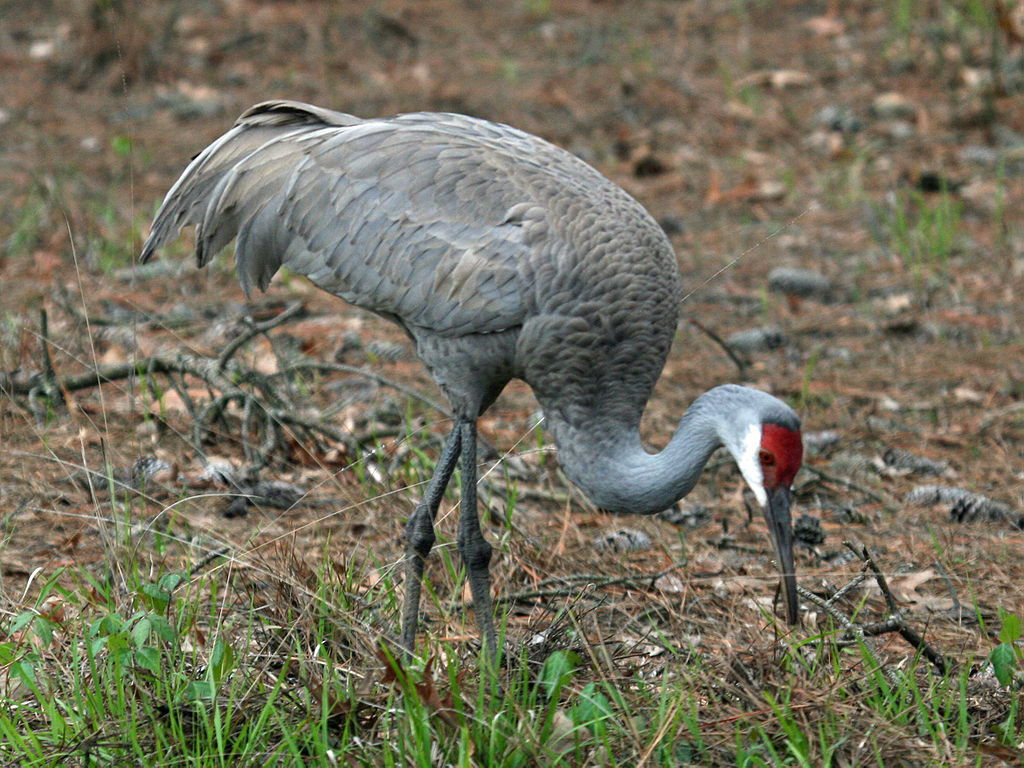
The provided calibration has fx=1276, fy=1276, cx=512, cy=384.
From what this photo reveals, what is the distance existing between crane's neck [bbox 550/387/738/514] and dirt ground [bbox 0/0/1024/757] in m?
0.40

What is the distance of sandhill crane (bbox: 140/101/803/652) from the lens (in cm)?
348

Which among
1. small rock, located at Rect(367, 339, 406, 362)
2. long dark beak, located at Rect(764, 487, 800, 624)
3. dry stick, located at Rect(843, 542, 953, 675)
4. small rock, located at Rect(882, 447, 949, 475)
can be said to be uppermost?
long dark beak, located at Rect(764, 487, 800, 624)

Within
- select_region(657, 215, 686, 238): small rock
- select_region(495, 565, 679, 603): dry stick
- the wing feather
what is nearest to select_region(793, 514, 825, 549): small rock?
select_region(495, 565, 679, 603): dry stick

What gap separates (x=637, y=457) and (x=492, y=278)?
0.65 metres

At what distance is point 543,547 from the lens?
13.4 ft

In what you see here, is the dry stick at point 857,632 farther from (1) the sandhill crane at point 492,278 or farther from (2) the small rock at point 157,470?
(2) the small rock at point 157,470

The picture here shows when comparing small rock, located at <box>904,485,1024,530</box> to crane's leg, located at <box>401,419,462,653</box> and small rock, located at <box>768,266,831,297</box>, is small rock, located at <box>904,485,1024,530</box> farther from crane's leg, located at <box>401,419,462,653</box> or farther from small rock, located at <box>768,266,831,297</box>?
small rock, located at <box>768,266,831,297</box>

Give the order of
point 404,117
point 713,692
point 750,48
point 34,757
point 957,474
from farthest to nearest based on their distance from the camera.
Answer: point 750,48 < point 957,474 < point 404,117 < point 713,692 < point 34,757

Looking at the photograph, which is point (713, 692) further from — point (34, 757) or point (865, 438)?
point (865, 438)

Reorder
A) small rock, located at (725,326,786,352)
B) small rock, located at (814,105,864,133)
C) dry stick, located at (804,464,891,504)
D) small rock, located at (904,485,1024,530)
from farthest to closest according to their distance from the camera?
small rock, located at (814,105,864,133) < small rock, located at (725,326,786,352) < dry stick, located at (804,464,891,504) < small rock, located at (904,485,1024,530)

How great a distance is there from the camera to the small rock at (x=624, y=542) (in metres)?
4.29

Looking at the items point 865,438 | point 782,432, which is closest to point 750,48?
point 865,438

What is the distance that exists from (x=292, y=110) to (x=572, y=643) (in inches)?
77.7

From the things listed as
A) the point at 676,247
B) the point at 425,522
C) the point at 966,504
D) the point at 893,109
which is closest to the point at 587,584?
the point at 425,522
